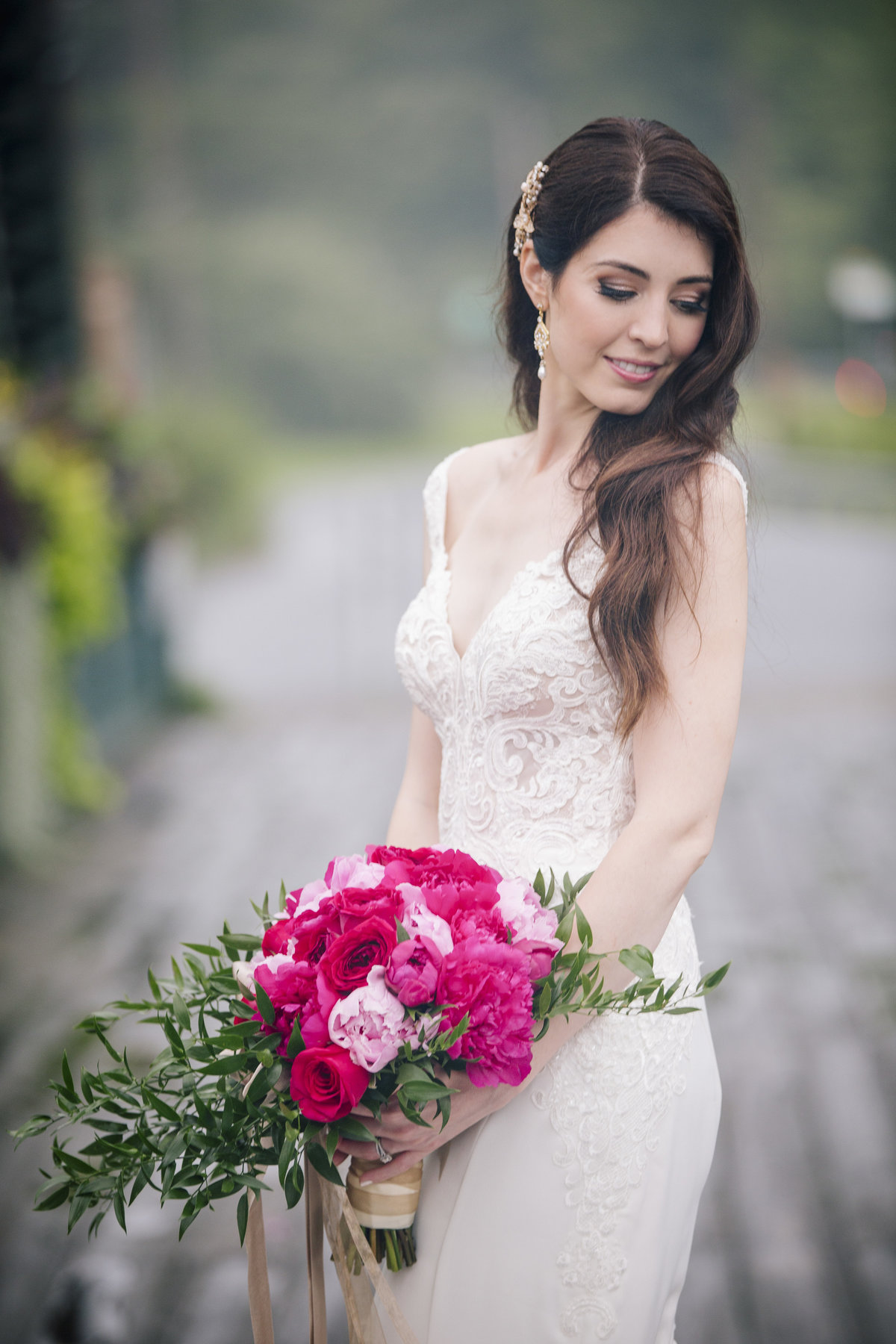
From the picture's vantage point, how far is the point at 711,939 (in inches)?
161

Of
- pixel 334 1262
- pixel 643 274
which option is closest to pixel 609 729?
pixel 643 274

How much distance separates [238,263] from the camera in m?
12.9

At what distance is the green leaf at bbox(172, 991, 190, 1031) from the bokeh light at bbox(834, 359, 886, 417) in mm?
10842

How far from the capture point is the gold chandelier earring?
162 centimetres

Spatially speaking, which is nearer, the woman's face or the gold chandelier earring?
the woman's face

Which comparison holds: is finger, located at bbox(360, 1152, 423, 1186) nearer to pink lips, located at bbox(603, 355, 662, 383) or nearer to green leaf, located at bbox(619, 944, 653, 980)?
green leaf, located at bbox(619, 944, 653, 980)

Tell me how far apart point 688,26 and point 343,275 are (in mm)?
4428

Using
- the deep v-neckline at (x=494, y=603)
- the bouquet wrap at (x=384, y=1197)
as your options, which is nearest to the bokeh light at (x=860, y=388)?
the deep v-neckline at (x=494, y=603)

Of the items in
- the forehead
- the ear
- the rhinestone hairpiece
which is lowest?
the forehead

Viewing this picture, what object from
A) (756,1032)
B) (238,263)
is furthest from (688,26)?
(756,1032)

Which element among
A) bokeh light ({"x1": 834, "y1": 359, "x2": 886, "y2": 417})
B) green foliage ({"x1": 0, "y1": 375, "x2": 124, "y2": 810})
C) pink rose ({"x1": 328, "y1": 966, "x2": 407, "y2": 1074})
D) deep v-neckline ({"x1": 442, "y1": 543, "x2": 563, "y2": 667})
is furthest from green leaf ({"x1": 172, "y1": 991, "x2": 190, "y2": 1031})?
bokeh light ({"x1": 834, "y1": 359, "x2": 886, "y2": 417})

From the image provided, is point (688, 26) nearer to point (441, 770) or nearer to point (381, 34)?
point (381, 34)

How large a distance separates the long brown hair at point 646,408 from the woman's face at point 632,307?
2cm

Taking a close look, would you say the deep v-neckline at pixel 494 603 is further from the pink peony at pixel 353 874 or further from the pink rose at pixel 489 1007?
the pink rose at pixel 489 1007
